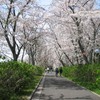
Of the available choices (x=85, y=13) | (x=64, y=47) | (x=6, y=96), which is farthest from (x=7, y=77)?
(x=64, y=47)

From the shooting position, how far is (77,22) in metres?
30.2

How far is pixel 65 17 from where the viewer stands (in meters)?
31.2

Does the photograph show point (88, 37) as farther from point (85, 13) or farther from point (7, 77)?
point (7, 77)

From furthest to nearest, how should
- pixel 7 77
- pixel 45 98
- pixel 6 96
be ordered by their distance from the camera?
pixel 45 98
pixel 7 77
pixel 6 96

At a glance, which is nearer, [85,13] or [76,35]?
[85,13]

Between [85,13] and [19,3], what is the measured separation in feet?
20.7

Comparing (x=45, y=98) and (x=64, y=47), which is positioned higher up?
(x=64, y=47)

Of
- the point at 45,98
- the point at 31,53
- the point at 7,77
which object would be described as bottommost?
the point at 45,98

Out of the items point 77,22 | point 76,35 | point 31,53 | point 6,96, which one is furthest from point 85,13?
point 31,53

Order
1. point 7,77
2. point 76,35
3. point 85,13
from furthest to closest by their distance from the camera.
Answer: point 76,35
point 85,13
point 7,77

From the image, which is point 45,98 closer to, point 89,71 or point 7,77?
point 7,77

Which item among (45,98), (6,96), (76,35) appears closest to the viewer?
(6,96)

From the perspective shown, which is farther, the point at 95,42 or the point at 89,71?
the point at 95,42

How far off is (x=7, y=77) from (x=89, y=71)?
12.8 m
